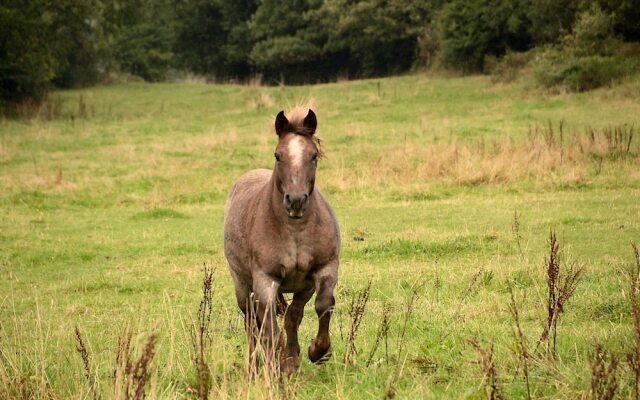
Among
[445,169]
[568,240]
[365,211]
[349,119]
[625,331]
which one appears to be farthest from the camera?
[349,119]

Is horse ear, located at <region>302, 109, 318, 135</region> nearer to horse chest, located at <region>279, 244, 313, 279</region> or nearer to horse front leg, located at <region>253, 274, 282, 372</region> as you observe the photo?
horse chest, located at <region>279, 244, 313, 279</region>

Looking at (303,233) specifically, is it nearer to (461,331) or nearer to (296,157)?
(296,157)

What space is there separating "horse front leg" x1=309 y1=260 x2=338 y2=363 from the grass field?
Result: 0.61ft

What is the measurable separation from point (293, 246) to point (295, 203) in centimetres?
54

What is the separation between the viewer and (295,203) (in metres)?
6.55

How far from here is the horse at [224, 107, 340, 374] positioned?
674cm

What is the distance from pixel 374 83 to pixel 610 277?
120 ft

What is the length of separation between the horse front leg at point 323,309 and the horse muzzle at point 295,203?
68cm

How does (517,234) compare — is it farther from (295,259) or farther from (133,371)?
(133,371)

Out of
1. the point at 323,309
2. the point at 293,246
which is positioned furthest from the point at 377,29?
the point at 323,309

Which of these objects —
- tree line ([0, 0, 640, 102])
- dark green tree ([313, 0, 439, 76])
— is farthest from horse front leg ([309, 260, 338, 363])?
dark green tree ([313, 0, 439, 76])

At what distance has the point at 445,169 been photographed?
21094 millimetres

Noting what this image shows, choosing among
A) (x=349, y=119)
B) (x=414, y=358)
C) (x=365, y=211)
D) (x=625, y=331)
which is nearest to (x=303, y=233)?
(x=414, y=358)

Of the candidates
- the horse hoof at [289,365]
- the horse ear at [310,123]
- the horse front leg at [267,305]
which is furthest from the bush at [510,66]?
the horse hoof at [289,365]
